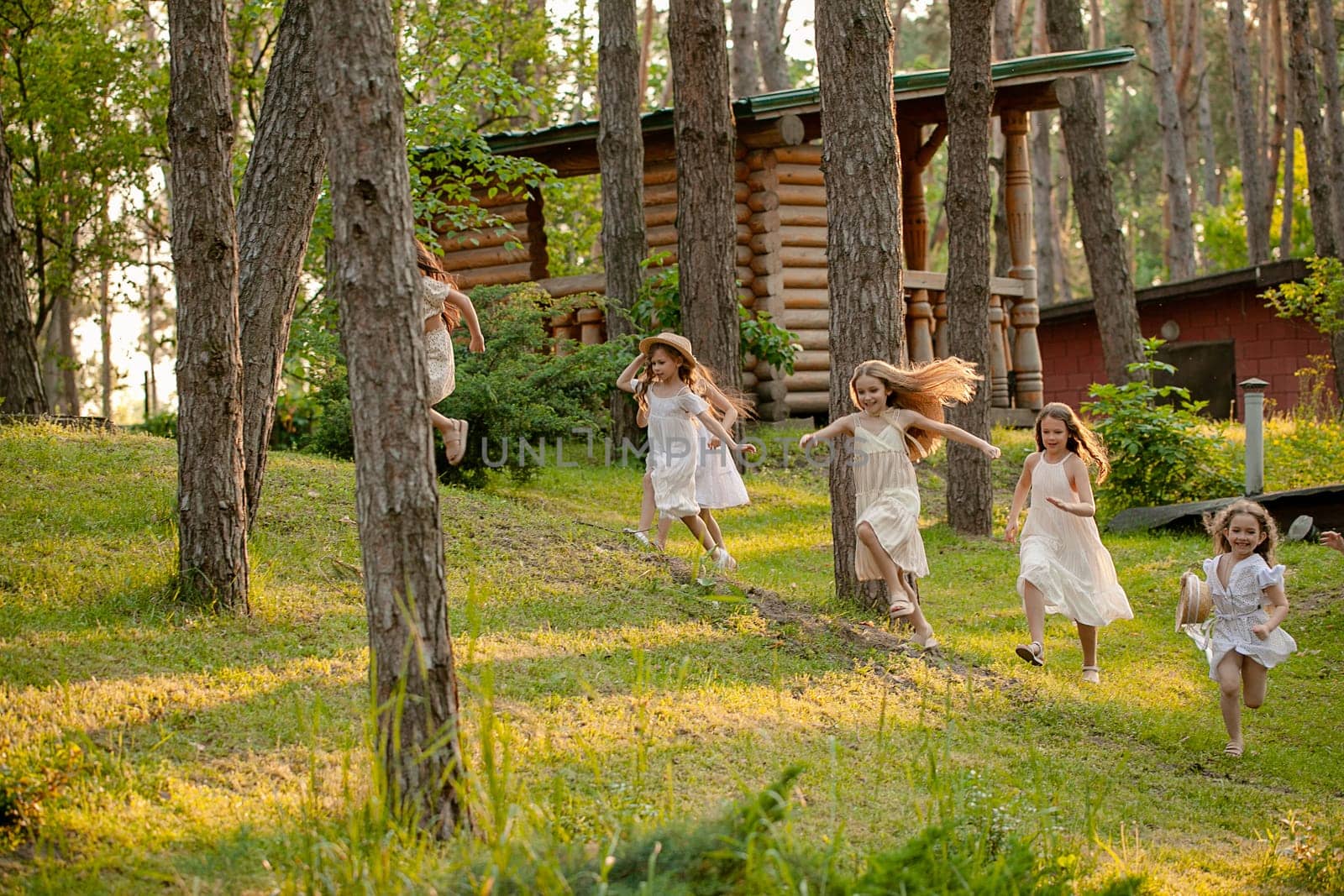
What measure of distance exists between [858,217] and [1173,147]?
78.0 feet

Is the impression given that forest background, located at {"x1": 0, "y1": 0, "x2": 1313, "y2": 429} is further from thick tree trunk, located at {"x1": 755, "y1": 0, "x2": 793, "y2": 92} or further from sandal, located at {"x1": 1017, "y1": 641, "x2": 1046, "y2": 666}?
sandal, located at {"x1": 1017, "y1": 641, "x2": 1046, "y2": 666}

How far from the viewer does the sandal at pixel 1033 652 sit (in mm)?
7891

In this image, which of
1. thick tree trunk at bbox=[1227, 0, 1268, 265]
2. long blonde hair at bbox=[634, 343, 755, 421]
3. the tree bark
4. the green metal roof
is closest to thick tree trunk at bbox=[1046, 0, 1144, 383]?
the green metal roof

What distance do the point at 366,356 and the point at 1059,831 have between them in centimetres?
314

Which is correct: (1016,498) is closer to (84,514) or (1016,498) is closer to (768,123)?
(84,514)

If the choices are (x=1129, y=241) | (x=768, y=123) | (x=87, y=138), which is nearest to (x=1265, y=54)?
(x=1129, y=241)

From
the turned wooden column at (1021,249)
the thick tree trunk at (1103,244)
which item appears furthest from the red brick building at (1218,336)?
the turned wooden column at (1021,249)

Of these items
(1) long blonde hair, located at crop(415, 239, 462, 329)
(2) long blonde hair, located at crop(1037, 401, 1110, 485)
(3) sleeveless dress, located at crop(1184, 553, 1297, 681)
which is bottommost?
(3) sleeveless dress, located at crop(1184, 553, 1297, 681)

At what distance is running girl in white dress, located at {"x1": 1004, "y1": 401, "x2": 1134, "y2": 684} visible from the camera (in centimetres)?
820

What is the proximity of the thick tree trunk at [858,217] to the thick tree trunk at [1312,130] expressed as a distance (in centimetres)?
1330

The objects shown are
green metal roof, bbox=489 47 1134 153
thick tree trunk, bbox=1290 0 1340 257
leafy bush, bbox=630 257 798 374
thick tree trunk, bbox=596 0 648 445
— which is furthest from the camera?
thick tree trunk, bbox=1290 0 1340 257

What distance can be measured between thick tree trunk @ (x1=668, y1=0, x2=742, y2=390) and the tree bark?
25.1ft

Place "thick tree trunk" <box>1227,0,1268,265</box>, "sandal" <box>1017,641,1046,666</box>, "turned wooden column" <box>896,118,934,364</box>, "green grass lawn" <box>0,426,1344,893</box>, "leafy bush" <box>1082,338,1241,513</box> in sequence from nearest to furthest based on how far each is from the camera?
"green grass lawn" <box>0,426,1344,893</box>
"sandal" <box>1017,641,1046,666</box>
"leafy bush" <box>1082,338,1241,513</box>
"turned wooden column" <box>896,118,934,364</box>
"thick tree trunk" <box>1227,0,1268,265</box>

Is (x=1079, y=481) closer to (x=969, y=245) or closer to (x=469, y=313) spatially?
(x=469, y=313)
